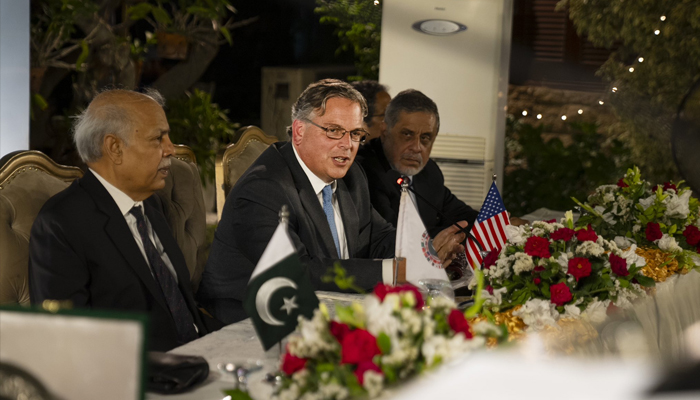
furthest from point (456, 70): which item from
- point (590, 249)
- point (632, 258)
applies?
point (590, 249)

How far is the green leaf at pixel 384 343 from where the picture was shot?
0.94 m

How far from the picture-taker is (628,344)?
0.89 m

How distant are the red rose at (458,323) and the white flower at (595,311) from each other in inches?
27.6

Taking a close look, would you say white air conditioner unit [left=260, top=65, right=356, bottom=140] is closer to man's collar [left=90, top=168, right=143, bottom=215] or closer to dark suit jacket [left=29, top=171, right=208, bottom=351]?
man's collar [left=90, top=168, right=143, bottom=215]

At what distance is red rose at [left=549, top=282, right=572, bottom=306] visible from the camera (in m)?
1.62

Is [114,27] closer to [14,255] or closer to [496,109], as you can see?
[496,109]

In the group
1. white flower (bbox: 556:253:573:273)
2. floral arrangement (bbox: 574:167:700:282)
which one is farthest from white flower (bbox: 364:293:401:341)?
floral arrangement (bbox: 574:167:700:282)

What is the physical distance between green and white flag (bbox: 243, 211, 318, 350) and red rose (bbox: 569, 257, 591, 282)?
0.64m

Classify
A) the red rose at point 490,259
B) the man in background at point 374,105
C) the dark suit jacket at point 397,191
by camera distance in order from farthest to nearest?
the man in background at point 374,105, the dark suit jacket at point 397,191, the red rose at point 490,259

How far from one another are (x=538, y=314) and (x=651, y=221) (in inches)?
46.4

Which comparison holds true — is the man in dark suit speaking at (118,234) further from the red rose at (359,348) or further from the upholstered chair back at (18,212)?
the red rose at (359,348)

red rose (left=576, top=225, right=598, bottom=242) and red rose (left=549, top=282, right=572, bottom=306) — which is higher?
red rose (left=576, top=225, right=598, bottom=242)

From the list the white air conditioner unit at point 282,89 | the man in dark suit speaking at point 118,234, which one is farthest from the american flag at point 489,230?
the white air conditioner unit at point 282,89

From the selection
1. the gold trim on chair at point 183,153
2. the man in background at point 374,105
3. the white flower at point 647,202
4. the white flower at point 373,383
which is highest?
the man in background at point 374,105
